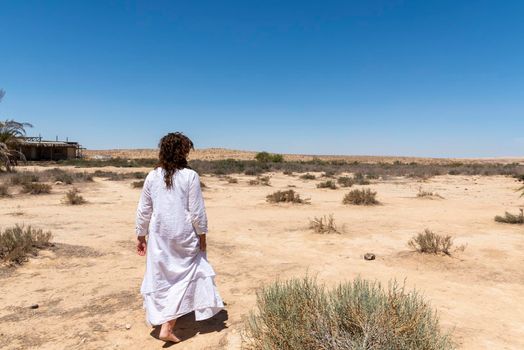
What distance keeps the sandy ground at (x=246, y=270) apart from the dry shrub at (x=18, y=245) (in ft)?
0.63

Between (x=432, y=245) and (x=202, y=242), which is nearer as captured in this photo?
(x=202, y=242)

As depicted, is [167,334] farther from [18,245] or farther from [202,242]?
[18,245]

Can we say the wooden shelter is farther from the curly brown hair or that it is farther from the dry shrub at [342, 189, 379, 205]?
the curly brown hair

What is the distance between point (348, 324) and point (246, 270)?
2936mm

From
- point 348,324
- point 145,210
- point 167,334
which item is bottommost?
point 167,334

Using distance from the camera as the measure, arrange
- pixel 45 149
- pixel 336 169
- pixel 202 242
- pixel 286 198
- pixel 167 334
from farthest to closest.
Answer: pixel 45 149
pixel 336 169
pixel 286 198
pixel 202 242
pixel 167 334

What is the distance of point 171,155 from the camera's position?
10.7ft

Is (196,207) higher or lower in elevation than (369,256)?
higher

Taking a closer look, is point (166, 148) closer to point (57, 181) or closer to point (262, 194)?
point (262, 194)

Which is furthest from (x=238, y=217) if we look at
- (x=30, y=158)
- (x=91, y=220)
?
(x=30, y=158)

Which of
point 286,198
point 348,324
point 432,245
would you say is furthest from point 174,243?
point 286,198

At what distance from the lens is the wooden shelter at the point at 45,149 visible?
39.4 m

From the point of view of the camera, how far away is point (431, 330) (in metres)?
2.48

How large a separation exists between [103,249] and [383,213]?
24.0 ft
